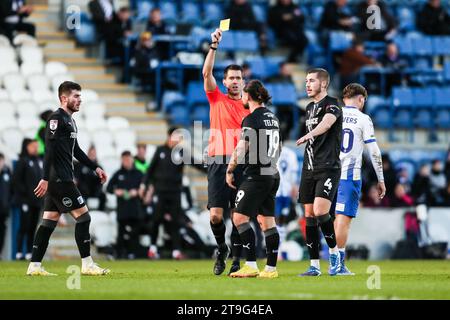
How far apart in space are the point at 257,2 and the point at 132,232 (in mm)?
9624

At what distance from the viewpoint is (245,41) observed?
86.1ft

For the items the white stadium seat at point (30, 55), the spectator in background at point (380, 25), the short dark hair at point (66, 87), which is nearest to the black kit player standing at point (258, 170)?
the short dark hair at point (66, 87)

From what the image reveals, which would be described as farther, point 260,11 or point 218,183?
point 260,11

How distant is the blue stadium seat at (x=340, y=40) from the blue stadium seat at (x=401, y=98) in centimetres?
196

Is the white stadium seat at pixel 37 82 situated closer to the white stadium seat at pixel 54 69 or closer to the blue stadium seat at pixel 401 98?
the white stadium seat at pixel 54 69

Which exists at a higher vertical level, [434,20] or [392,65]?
[434,20]

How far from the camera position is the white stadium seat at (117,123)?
23234 millimetres

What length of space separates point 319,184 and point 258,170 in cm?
74

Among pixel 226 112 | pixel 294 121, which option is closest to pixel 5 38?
pixel 294 121

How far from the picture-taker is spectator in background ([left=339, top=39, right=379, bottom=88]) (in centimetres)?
2625

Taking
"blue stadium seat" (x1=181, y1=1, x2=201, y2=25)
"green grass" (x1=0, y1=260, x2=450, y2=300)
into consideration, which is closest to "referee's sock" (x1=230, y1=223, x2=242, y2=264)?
"green grass" (x1=0, y1=260, x2=450, y2=300)

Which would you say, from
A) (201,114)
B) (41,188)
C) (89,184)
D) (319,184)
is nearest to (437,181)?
(201,114)

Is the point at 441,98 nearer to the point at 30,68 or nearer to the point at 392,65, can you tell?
the point at 392,65

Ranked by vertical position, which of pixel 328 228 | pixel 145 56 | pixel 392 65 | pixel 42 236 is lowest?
pixel 42 236
